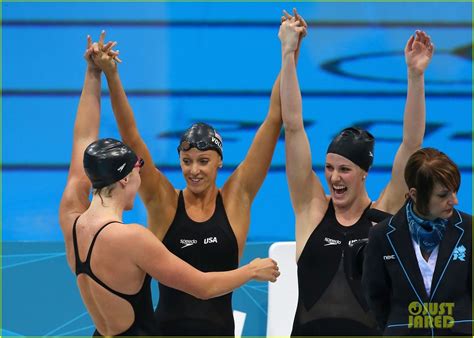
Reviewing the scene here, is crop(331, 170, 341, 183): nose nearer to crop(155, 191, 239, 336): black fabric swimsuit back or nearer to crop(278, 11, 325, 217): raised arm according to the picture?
crop(278, 11, 325, 217): raised arm

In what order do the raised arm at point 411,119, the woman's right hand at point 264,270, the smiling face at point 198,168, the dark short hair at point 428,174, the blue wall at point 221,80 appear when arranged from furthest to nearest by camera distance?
the blue wall at point 221,80, the smiling face at point 198,168, the raised arm at point 411,119, the woman's right hand at point 264,270, the dark short hair at point 428,174

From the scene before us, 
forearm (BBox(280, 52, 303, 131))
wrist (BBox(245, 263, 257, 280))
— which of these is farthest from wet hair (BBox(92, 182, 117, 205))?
forearm (BBox(280, 52, 303, 131))

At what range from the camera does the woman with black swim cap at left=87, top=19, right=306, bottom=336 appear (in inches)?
165

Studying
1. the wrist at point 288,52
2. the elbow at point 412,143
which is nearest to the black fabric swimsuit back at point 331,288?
the elbow at point 412,143

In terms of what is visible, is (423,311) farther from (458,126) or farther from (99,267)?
(458,126)

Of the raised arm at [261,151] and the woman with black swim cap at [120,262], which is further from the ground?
the raised arm at [261,151]

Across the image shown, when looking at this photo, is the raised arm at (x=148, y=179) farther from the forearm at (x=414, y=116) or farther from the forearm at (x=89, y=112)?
the forearm at (x=414, y=116)

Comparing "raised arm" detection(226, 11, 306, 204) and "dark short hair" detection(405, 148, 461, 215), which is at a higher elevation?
"raised arm" detection(226, 11, 306, 204)

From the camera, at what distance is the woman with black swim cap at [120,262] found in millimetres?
3336

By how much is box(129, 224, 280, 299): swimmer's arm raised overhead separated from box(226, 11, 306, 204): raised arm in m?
0.96

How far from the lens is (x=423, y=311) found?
10.4 feet

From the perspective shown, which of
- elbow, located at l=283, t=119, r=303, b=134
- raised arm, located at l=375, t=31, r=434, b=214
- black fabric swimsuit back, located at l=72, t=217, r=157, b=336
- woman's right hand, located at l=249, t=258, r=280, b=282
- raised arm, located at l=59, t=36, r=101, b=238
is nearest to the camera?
black fabric swimsuit back, located at l=72, t=217, r=157, b=336

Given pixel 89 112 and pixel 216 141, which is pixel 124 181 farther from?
pixel 216 141

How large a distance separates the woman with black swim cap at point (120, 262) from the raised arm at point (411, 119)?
0.80 m
